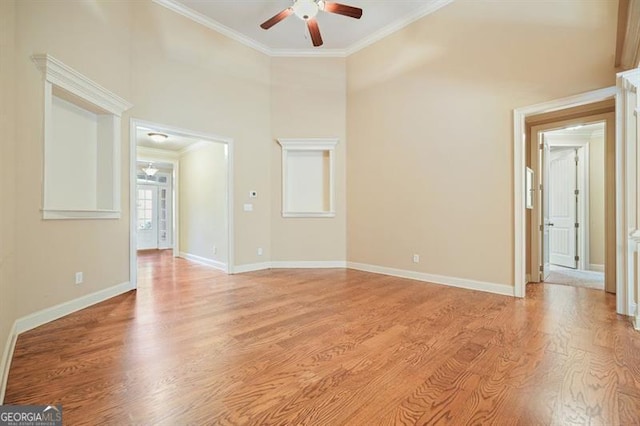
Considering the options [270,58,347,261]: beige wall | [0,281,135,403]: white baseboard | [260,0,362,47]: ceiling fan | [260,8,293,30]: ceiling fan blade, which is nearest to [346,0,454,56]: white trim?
[270,58,347,261]: beige wall

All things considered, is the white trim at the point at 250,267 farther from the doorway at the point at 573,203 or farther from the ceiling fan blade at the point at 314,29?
the doorway at the point at 573,203

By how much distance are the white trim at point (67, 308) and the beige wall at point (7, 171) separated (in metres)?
0.16

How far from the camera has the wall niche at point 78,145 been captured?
2.72 m

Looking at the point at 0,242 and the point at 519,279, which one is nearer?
the point at 0,242

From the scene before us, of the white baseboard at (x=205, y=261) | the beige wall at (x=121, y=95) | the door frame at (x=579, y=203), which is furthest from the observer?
the white baseboard at (x=205, y=261)

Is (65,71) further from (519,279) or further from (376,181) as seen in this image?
(519,279)

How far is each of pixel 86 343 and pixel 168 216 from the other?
8.23 metres

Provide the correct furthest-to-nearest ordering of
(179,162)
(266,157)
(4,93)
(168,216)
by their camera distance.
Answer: (168,216), (179,162), (266,157), (4,93)

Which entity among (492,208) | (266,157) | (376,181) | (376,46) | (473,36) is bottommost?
(492,208)

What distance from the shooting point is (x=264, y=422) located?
136 cm

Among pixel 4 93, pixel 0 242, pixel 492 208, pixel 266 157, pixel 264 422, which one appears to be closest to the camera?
pixel 264 422

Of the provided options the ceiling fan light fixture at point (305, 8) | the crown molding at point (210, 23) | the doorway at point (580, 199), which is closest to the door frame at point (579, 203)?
the doorway at point (580, 199)

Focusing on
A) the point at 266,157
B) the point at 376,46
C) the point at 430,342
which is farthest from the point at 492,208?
the point at 266,157

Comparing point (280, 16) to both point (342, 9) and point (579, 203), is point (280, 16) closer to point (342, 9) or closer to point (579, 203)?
point (342, 9)
